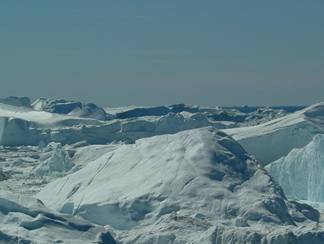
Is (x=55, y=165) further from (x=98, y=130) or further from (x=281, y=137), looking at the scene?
(x=98, y=130)

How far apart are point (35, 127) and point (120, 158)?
51472 millimetres

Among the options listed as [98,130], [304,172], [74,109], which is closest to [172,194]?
[304,172]

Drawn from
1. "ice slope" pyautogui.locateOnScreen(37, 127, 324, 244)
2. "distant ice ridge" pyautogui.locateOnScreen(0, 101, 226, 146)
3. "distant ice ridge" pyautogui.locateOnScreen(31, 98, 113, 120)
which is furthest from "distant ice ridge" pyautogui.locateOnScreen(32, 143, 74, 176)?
"distant ice ridge" pyautogui.locateOnScreen(31, 98, 113, 120)

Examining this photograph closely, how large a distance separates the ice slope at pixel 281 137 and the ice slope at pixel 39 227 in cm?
3604

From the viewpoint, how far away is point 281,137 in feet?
202

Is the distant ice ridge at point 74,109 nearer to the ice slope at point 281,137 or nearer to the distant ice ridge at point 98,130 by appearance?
the distant ice ridge at point 98,130

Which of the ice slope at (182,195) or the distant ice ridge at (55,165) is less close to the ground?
the ice slope at (182,195)

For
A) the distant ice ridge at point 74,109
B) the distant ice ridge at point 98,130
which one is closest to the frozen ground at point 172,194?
the distant ice ridge at point 98,130

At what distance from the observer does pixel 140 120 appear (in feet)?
273

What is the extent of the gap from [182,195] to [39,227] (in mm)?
10209

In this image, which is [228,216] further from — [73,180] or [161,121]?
[161,121]

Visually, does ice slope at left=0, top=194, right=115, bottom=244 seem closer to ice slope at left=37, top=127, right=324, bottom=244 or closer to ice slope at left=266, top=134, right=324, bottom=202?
ice slope at left=37, top=127, right=324, bottom=244

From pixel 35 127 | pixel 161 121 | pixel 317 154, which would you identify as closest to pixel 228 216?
pixel 317 154

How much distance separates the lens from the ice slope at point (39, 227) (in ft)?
83.0
